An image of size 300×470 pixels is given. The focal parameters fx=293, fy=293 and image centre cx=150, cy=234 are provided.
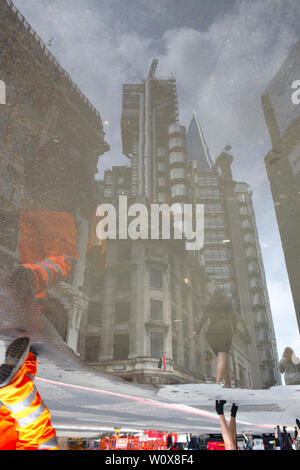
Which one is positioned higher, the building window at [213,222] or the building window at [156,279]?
the building window at [213,222]

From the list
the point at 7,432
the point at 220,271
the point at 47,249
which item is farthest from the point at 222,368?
the point at 220,271

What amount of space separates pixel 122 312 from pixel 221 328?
2448 millimetres

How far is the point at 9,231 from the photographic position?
5930 millimetres

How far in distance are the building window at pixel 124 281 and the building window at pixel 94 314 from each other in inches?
23.7

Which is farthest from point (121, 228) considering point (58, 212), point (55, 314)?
point (55, 314)

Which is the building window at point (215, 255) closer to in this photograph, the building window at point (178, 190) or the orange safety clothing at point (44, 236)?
the building window at point (178, 190)

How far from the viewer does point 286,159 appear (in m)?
8.37

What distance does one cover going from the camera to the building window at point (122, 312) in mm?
6168

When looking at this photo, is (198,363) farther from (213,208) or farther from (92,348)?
(213,208)

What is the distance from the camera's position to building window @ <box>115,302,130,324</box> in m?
6.17

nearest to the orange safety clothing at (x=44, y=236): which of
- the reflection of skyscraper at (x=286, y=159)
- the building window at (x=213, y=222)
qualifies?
the reflection of skyscraper at (x=286, y=159)

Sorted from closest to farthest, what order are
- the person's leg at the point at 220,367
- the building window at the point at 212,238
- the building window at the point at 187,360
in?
the person's leg at the point at 220,367, the building window at the point at 187,360, the building window at the point at 212,238

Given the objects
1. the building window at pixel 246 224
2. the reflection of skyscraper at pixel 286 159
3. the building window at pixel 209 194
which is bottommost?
the reflection of skyscraper at pixel 286 159
